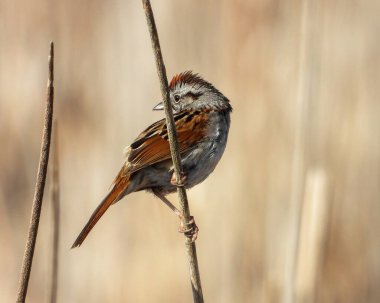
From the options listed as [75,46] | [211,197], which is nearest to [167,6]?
[75,46]

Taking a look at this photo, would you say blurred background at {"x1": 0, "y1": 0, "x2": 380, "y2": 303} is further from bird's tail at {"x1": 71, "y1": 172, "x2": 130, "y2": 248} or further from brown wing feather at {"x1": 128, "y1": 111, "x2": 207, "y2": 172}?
bird's tail at {"x1": 71, "y1": 172, "x2": 130, "y2": 248}

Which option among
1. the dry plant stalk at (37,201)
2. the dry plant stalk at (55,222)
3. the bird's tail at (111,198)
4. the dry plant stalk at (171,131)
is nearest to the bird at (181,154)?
the bird's tail at (111,198)

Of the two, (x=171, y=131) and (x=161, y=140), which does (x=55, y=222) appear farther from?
(x=161, y=140)

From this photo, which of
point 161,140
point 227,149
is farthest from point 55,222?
point 227,149

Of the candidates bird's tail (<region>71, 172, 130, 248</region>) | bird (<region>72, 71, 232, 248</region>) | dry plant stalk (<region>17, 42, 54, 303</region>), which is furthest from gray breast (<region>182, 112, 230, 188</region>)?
dry plant stalk (<region>17, 42, 54, 303</region>)

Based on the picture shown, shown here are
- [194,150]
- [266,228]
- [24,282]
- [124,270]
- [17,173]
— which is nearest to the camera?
[24,282]

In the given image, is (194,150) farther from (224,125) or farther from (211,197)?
(211,197)

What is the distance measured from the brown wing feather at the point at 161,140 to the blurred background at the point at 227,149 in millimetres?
781

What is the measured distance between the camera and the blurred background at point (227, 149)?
352cm

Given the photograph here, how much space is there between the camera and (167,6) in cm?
375

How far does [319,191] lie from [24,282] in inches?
60.1

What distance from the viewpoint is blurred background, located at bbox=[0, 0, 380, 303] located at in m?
3.52

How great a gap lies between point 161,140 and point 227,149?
3.76ft

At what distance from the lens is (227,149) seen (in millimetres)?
3699
